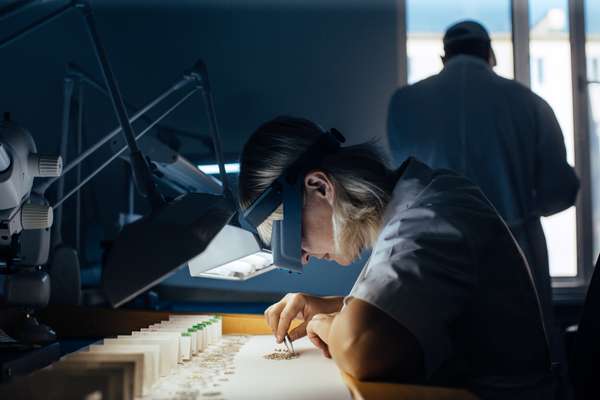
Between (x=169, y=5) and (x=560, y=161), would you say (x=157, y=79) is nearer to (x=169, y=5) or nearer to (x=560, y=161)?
(x=169, y=5)

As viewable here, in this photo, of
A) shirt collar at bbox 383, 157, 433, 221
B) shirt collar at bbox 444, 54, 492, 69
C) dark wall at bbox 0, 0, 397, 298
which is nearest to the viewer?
shirt collar at bbox 383, 157, 433, 221

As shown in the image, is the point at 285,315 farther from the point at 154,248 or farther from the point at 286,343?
the point at 154,248

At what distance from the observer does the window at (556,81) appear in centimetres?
333

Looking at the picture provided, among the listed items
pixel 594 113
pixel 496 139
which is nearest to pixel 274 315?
pixel 496 139

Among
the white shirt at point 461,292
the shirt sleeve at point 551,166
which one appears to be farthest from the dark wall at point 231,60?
the white shirt at point 461,292

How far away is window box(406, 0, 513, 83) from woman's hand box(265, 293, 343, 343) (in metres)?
1.91

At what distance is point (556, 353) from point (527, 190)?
994mm

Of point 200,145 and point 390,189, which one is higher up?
point 200,145

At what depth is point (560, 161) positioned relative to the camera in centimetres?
234

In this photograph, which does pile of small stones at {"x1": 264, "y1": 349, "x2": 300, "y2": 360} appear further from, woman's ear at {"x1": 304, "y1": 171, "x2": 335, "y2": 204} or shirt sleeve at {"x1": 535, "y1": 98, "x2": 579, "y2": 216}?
shirt sleeve at {"x1": 535, "y1": 98, "x2": 579, "y2": 216}

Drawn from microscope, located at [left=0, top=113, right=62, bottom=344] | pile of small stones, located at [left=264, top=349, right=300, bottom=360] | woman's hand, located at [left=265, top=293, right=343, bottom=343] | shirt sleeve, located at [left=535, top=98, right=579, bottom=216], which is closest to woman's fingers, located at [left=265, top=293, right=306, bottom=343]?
woman's hand, located at [left=265, top=293, right=343, bottom=343]

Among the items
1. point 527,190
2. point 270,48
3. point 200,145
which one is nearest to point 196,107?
point 200,145

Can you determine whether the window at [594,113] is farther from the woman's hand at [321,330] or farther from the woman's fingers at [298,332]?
the woman's hand at [321,330]

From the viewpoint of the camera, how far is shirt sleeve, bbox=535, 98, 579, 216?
2.33 meters
